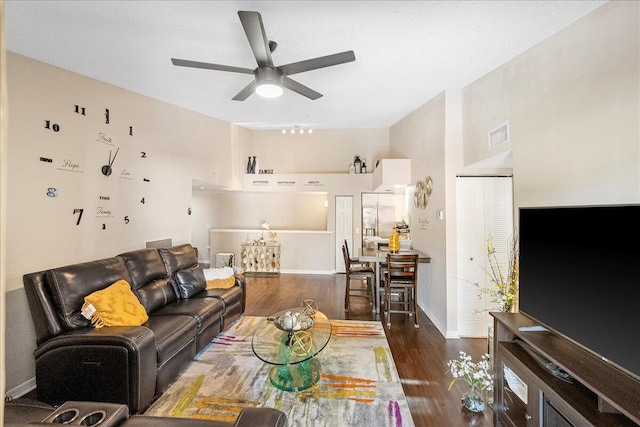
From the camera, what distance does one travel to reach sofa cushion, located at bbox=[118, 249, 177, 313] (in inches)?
112

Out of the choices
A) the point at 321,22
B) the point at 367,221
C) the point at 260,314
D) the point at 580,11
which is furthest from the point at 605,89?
the point at 367,221

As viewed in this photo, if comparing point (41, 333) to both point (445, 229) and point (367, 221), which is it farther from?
point (367, 221)

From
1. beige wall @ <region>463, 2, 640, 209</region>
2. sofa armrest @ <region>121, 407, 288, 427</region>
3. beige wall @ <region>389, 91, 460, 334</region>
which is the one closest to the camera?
sofa armrest @ <region>121, 407, 288, 427</region>

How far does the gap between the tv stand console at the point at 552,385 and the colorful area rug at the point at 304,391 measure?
740mm

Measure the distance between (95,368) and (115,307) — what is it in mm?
493

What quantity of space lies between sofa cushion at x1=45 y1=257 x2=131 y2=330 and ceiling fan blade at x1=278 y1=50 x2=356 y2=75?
251 cm

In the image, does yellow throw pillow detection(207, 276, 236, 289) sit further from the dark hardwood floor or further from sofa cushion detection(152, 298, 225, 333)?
the dark hardwood floor

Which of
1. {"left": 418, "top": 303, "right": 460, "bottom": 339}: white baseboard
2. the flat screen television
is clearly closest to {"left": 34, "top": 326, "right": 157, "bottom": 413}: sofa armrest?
the flat screen television

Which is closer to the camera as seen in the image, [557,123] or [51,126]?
[557,123]

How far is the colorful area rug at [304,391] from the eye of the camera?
6.74 ft

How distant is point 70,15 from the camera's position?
A: 6.89ft

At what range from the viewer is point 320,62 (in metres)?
2.21

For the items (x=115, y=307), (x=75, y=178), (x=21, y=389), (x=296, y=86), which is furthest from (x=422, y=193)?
(x=21, y=389)

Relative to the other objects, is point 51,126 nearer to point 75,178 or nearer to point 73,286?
point 75,178
